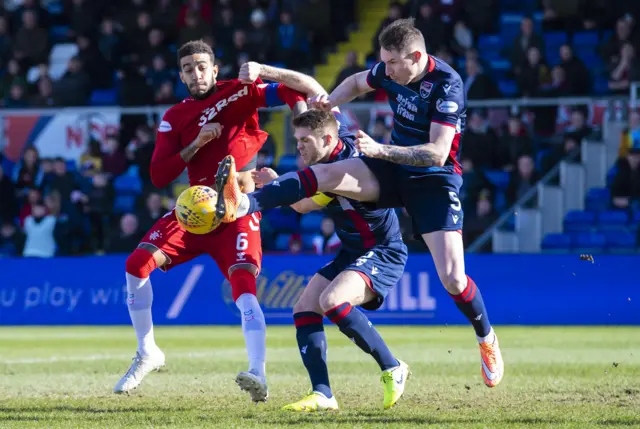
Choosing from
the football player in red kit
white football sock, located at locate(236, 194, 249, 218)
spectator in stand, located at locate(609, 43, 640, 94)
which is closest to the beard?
the football player in red kit

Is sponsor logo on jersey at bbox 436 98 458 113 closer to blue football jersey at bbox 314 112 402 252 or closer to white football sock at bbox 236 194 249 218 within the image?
blue football jersey at bbox 314 112 402 252

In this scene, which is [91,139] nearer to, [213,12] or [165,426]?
[213,12]

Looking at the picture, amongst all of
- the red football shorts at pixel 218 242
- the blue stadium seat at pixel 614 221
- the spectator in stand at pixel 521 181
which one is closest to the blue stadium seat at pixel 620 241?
the blue stadium seat at pixel 614 221

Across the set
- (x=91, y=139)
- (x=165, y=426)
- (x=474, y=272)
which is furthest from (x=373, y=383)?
(x=91, y=139)

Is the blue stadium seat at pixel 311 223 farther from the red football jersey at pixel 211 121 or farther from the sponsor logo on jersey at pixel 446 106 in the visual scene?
the sponsor logo on jersey at pixel 446 106

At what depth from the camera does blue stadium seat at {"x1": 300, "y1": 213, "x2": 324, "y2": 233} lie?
64.4 feet

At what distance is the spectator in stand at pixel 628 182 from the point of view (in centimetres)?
1810

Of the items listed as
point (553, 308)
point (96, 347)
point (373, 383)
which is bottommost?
point (553, 308)

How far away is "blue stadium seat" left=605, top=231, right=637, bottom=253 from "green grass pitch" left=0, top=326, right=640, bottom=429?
93.1 inches

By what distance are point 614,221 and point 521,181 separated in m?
1.65

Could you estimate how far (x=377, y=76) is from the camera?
27.7 feet

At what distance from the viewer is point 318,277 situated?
8.14m

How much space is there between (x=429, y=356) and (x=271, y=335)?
389 centimetres

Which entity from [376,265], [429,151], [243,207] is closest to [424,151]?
[429,151]
